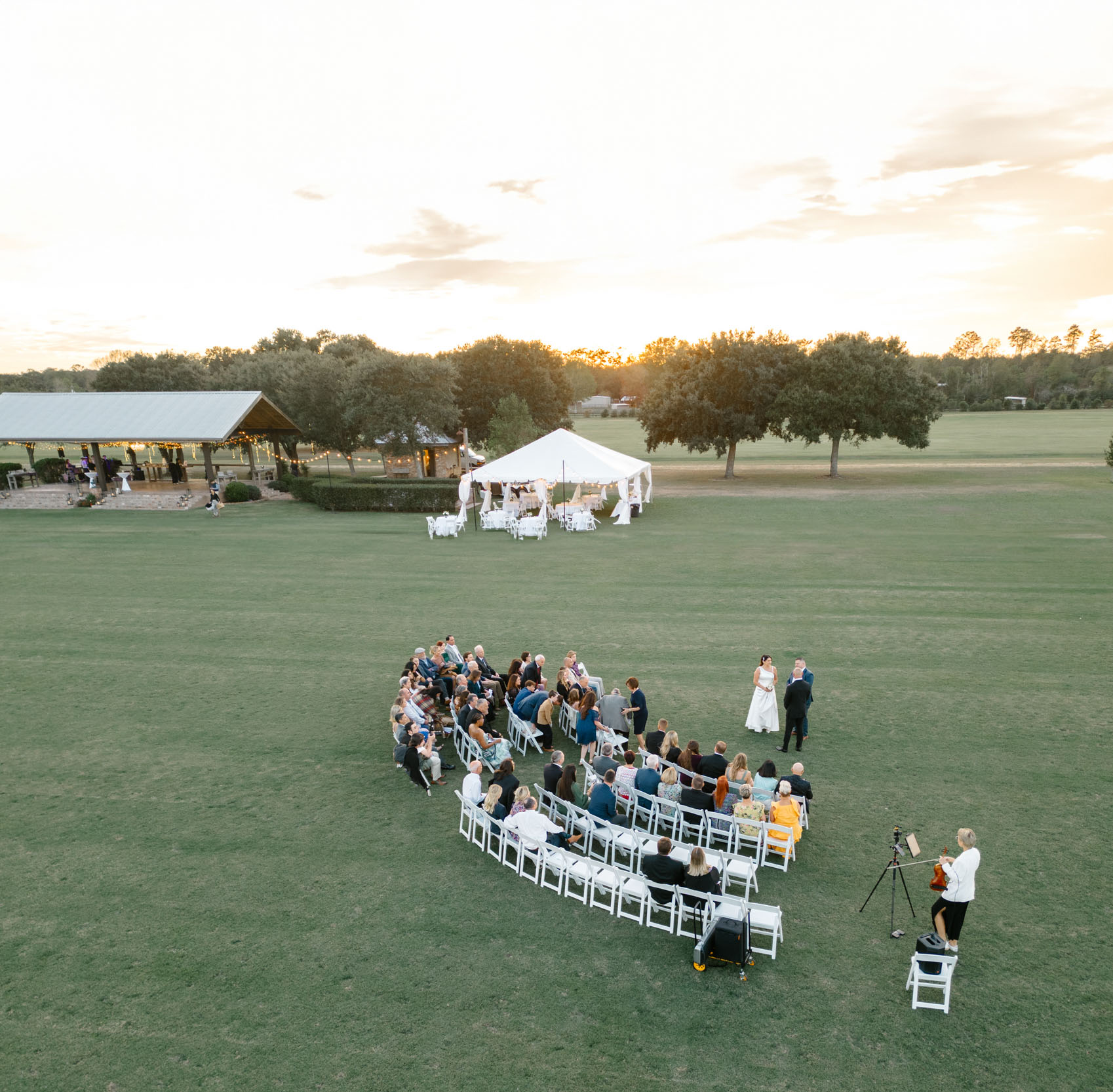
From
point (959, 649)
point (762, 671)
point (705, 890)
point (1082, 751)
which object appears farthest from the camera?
point (959, 649)

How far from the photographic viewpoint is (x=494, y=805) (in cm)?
789

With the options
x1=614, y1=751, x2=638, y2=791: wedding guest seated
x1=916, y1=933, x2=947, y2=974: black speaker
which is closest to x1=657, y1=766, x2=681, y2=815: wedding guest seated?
x1=614, y1=751, x2=638, y2=791: wedding guest seated

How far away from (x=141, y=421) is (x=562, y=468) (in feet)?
78.3

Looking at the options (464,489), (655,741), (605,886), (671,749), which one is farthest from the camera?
(464,489)

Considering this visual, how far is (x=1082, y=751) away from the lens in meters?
9.60

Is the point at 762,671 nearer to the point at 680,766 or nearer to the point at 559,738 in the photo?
the point at 680,766

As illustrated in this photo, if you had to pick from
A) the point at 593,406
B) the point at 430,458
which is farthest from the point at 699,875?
the point at 593,406

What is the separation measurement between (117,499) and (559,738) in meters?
33.0

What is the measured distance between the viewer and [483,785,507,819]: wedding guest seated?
7.88 metres

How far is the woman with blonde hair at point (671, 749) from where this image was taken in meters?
9.03

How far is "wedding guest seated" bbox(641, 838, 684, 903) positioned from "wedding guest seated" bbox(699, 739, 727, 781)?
6.07ft

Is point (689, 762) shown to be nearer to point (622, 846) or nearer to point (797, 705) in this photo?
point (622, 846)

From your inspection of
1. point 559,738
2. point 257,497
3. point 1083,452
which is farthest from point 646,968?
point 1083,452

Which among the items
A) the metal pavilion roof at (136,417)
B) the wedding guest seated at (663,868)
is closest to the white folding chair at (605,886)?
the wedding guest seated at (663,868)
